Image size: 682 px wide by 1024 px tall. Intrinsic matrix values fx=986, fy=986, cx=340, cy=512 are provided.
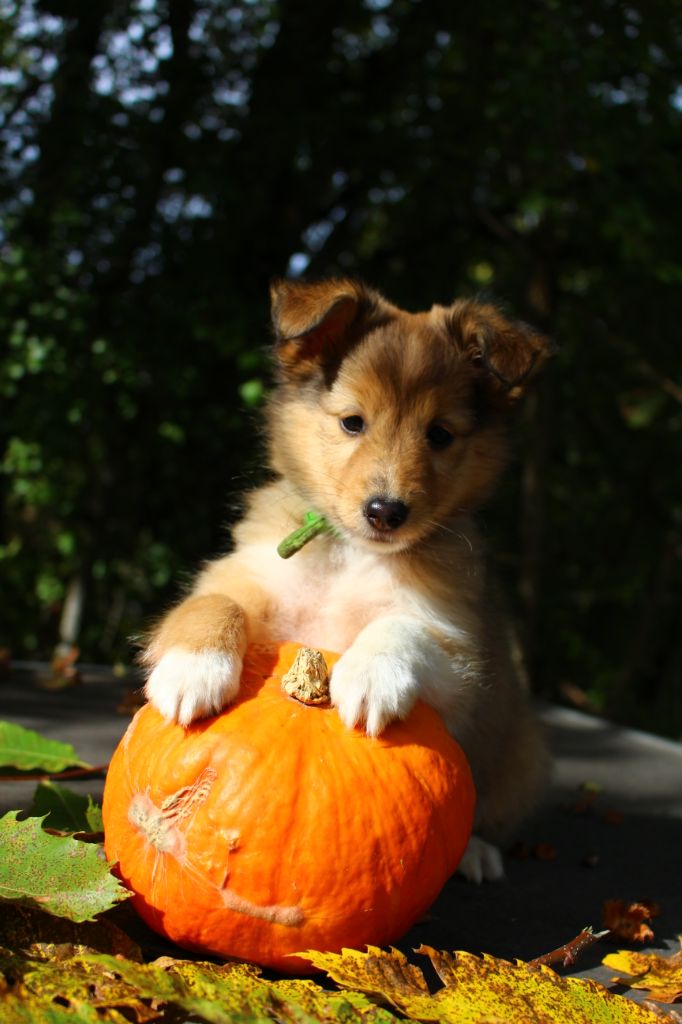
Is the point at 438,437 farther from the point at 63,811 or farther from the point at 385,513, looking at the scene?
the point at 63,811

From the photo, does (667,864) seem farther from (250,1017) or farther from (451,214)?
(451,214)

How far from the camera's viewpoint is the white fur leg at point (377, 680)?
2.23m

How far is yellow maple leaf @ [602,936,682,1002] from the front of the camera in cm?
209

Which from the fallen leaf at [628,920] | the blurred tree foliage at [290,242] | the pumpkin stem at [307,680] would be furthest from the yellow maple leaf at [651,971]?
the blurred tree foliage at [290,242]

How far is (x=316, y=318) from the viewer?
9.61 feet

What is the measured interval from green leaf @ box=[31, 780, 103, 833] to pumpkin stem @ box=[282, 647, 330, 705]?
73cm

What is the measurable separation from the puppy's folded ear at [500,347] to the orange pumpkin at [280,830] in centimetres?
121

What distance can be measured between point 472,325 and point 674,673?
6.95m

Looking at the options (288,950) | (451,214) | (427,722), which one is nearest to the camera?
(288,950)

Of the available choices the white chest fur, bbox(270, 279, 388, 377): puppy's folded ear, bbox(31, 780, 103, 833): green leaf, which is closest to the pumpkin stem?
the white chest fur

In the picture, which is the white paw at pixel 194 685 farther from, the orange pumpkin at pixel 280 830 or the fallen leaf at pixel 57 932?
the fallen leaf at pixel 57 932

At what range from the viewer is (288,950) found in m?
2.04

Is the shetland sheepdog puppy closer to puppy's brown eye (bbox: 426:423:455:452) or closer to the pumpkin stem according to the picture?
puppy's brown eye (bbox: 426:423:455:452)

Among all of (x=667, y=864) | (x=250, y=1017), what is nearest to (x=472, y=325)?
(x=667, y=864)
